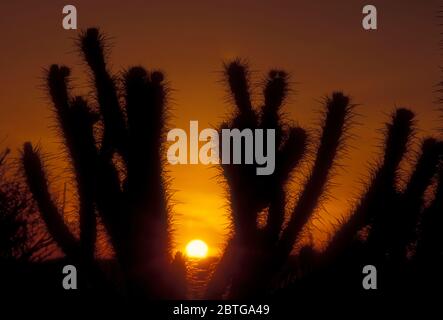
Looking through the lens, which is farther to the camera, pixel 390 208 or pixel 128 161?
pixel 390 208

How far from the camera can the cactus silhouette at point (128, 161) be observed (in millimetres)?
4973

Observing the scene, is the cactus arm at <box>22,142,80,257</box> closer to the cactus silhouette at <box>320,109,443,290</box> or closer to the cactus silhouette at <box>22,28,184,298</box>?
the cactus silhouette at <box>22,28,184,298</box>

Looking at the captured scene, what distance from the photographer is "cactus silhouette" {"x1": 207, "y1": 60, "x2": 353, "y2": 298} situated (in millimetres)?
4902

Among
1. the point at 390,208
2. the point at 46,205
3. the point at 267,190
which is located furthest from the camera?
the point at 46,205

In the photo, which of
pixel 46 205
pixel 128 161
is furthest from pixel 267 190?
pixel 46 205

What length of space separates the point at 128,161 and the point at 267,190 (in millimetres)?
1081

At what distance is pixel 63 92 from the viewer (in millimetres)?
5332

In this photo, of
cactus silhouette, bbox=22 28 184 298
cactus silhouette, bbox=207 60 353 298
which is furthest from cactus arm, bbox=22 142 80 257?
cactus silhouette, bbox=207 60 353 298

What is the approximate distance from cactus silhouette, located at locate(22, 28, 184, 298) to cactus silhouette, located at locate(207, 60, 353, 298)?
498 millimetres

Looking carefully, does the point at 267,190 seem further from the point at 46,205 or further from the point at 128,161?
the point at 46,205

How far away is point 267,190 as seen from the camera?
489 centimetres

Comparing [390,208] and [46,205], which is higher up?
[46,205]
